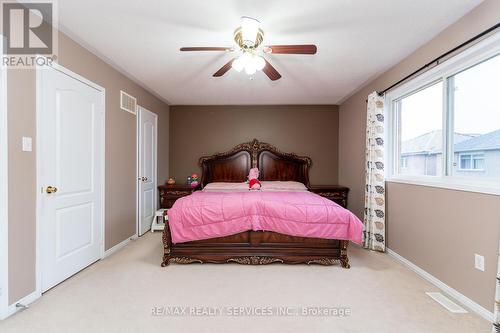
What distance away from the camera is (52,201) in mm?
2227

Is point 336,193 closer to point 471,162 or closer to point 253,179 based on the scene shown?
point 253,179

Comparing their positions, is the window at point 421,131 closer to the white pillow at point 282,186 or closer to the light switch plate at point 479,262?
the light switch plate at point 479,262

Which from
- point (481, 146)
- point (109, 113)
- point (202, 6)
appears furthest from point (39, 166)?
point (481, 146)

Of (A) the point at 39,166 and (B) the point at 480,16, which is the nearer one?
(B) the point at 480,16

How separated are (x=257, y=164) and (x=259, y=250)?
2.36 meters

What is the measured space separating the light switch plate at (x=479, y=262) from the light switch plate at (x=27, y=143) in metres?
3.95

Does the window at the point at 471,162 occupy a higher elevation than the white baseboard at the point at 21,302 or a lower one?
higher

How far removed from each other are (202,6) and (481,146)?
2.72 m

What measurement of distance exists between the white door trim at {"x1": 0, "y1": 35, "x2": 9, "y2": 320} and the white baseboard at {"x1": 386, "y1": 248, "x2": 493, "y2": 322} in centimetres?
381

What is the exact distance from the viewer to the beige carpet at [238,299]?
1739mm

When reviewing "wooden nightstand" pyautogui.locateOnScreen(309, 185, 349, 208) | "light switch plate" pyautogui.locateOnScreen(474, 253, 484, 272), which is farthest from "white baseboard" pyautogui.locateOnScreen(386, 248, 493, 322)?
"wooden nightstand" pyautogui.locateOnScreen(309, 185, 349, 208)

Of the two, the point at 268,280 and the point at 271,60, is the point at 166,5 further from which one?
the point at 268,280

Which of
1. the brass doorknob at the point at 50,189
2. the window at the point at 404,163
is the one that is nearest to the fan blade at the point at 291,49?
the window at the point at 404,163

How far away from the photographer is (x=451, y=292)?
84.6 inches
